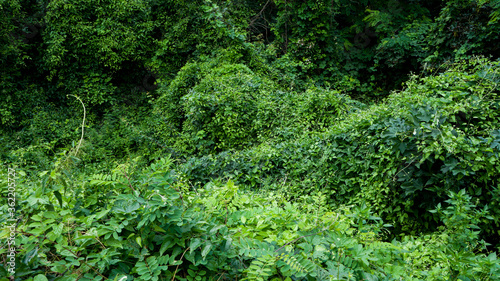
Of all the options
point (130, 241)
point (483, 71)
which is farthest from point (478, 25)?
point (130, 241)

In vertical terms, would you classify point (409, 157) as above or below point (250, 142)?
above

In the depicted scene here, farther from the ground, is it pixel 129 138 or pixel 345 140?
pixel 345 140

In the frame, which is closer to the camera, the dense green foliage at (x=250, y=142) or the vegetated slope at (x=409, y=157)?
the dense green foliage at (x=250, y=142)

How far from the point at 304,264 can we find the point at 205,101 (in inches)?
205

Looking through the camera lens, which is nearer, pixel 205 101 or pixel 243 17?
pixel 205 101

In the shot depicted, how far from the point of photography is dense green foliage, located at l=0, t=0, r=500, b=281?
166 cm

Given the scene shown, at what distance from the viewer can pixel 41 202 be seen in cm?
156

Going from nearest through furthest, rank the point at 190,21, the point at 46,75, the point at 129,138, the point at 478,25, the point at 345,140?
the point at 345,140 → the point at 478,25 → the point at 129,138 → the point at 190,21 → the point at 46,75

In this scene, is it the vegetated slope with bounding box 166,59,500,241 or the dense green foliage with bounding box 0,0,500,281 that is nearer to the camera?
the dense green foliage with bounding box 0,0,500,281

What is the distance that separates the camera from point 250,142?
241 inches

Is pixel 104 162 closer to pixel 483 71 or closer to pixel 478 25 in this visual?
pixel 483 71

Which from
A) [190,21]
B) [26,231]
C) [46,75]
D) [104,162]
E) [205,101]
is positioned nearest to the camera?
[26,231]

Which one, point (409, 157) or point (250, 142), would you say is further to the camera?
point (250, 142)

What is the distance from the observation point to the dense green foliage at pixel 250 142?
166 cm
